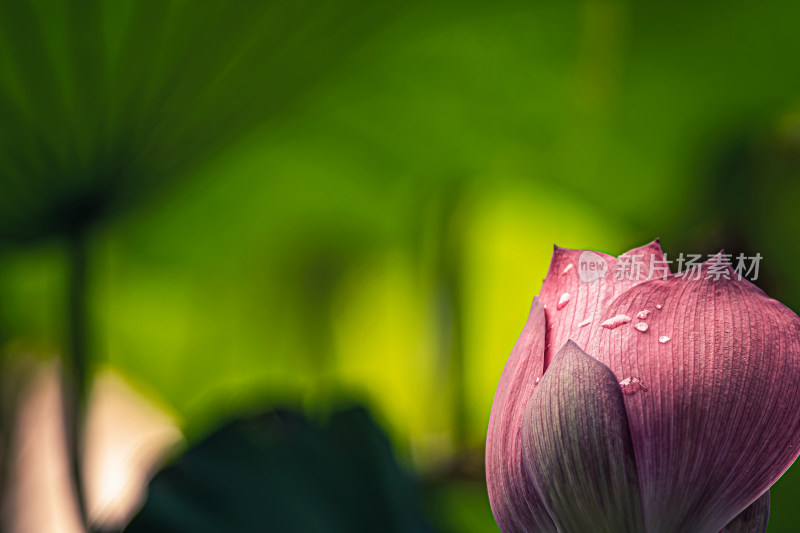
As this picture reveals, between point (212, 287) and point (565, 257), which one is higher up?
point (565, 257)

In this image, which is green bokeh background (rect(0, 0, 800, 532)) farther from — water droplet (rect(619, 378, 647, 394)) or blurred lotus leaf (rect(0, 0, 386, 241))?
water droplet (rect(619, 378, 647, 394))

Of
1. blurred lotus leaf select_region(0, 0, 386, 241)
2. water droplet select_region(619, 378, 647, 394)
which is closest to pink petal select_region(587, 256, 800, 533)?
water droplet select_region(619, 378, 647, 394)

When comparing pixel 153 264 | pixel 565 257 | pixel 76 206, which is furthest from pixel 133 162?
pixel 153 264

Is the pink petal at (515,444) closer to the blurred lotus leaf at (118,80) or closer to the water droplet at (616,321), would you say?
the water droplet at (616,321)

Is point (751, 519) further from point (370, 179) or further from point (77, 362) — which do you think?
point (370, 179)

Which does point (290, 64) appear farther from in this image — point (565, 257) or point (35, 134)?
point (565, 257)

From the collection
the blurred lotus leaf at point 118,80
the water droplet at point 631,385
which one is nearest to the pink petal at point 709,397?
the water droplet at point 631,385

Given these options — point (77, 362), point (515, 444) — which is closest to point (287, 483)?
point (77, 362)
